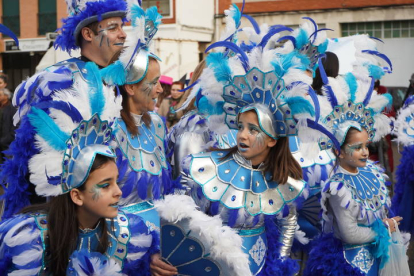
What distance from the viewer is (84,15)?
4676 mm

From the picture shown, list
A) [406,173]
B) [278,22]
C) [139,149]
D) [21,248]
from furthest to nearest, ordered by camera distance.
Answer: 1. [278,22]
2. [406,173]
3. [139,149]
4. [21,248]

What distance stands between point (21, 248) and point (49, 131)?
528mm

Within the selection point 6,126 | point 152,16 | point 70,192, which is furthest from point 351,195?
point 6,126

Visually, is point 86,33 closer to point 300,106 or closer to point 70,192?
point 300,106

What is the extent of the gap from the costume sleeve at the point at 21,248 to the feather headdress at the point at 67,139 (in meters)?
0.18

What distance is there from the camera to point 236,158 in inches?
157

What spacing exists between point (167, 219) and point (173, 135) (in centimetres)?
204

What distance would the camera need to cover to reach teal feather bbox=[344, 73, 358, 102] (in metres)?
4.71

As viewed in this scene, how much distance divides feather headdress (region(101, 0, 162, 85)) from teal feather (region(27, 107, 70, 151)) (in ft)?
3.38

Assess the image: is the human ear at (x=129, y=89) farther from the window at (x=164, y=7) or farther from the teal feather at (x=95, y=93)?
the window at (x=164, y=7)

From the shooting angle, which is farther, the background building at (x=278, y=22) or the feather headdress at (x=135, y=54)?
the background building at (x=278, y=22)

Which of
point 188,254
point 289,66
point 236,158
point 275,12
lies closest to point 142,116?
point 236,158

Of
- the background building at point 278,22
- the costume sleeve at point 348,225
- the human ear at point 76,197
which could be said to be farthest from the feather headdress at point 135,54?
the background building at point 278,22

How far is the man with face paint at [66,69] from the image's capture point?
3885mm
